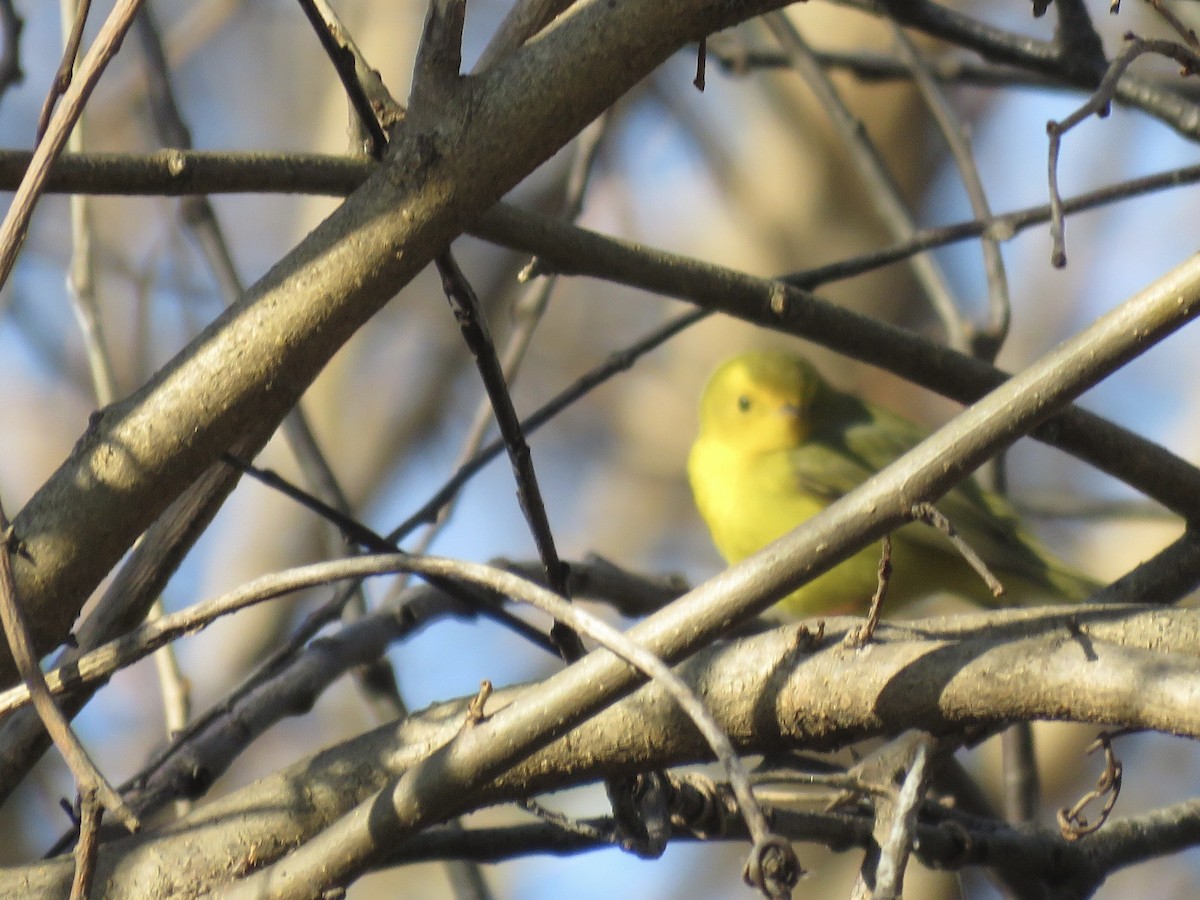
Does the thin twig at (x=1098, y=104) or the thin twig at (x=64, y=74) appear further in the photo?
the thin twig at (x=1098, y=104)

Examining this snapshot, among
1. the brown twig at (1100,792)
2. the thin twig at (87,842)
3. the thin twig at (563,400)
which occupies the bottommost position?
the brown twig at (1100,792)

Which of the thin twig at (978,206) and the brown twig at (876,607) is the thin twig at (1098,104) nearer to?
the brown twig at (876,607)

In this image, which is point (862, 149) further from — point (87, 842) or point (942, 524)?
point (87, 842)

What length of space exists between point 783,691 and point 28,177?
0.76 meters

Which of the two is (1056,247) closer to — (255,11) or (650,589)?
(650,589)

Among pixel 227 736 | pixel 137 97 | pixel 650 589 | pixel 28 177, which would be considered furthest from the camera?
pixel 137 97

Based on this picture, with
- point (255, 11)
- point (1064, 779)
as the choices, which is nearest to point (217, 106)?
point (255, 11)

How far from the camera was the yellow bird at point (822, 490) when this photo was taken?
3855 mm

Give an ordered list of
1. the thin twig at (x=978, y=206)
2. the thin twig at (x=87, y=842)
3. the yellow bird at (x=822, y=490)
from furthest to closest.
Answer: the yellow bird at (x=822, y=490), the thin twig at (x=978, y=206), the thin twig at (x=87, y=842)

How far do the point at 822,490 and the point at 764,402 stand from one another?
39cm

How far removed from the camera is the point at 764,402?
4.28m

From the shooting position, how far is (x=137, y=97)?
562 centimetres

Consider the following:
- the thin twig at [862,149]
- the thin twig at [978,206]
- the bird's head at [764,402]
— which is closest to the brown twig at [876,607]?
the thin twig at [978,206]

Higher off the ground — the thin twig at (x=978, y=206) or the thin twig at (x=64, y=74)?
the thin twig at (x=978, y=206)
